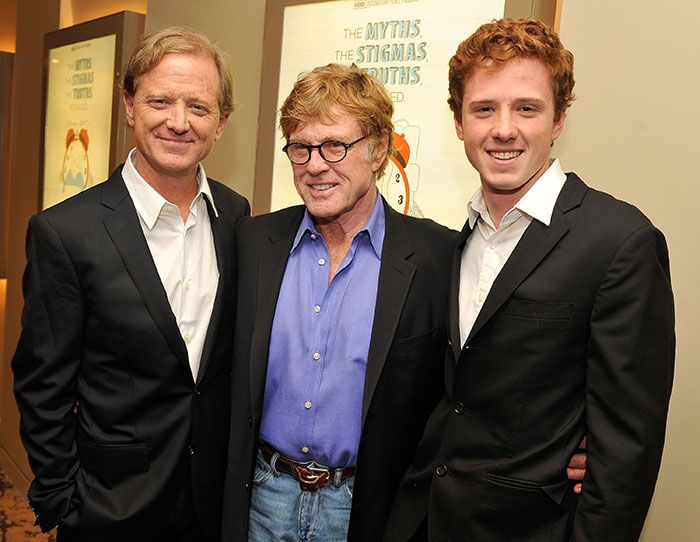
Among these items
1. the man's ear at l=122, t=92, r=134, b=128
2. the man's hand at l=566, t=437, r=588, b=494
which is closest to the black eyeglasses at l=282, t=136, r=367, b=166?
the man's ear at l=122, t=92, r=134, b=128

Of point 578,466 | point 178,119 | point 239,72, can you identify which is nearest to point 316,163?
point 178,119

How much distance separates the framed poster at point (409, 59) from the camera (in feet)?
8.05

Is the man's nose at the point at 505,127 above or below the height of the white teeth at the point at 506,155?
above

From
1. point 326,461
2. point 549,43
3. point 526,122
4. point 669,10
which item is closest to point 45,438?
point 326,461

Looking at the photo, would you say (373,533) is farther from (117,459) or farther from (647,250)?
(647,250)

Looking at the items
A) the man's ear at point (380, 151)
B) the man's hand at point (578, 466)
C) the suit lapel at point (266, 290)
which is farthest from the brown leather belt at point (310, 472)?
the man's ear at point (380, 151)

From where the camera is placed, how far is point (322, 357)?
196cm

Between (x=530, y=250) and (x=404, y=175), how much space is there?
3.51ft

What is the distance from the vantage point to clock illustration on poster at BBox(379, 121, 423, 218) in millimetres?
2611

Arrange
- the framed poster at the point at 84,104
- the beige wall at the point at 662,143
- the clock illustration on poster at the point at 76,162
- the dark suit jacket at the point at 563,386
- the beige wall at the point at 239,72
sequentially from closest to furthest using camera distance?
the dark suit jacket at the point at 563,386 → the beige wall at the point at 662,143 → the beige wall at the point at 239,72 → the framed poster at the point at 84,104 → the clock illustration on poster at the point at 76,162

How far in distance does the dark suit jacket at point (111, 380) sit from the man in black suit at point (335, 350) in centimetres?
14

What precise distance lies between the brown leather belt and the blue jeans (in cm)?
1

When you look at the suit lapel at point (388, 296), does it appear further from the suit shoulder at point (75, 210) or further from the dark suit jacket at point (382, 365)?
the suit shoulder at point (75, 210)

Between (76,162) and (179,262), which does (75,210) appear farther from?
(76,162)
